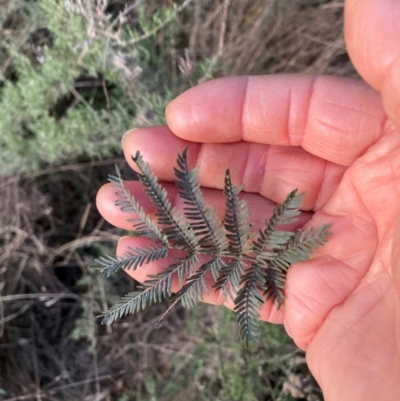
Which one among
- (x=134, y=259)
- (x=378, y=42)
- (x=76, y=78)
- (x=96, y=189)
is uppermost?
(x=378, y=42)

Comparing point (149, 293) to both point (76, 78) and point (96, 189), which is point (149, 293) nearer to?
point (96, 189)

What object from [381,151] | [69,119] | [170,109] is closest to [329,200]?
[381,151]

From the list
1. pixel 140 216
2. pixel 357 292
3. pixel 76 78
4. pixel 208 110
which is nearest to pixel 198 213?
pixel 140 216

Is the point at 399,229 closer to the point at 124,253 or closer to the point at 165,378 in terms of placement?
the point at 124,253

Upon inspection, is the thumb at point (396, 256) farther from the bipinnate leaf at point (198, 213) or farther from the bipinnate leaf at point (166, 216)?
the bipinnate leaf at point (166, 216)

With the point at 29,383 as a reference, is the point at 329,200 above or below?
above

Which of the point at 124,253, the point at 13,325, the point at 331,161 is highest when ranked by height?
the point at 331,161

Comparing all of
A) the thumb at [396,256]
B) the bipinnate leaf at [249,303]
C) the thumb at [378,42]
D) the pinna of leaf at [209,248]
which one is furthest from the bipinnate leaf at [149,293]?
the thumb at [378,42]
